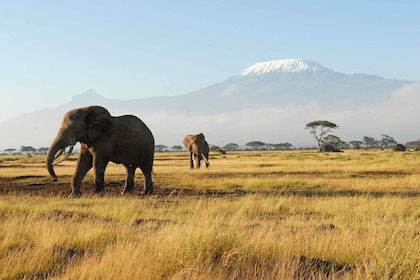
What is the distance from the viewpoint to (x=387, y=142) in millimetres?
174750

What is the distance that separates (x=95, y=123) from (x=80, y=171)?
183 centimetres

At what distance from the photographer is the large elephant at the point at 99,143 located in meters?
15.5

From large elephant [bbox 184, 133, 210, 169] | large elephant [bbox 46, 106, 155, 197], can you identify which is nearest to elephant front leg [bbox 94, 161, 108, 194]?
large elephant [bbox 46, 106, 155, 197]

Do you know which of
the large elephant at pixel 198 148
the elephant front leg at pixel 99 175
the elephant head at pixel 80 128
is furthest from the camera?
the large elephant at pixel 198 148

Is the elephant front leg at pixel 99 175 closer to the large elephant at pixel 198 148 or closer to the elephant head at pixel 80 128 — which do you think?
the elephant head at pixel 80 128

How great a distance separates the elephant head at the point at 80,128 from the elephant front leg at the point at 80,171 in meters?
0.56

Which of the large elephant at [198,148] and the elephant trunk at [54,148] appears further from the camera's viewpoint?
the large elephant at [198,148]

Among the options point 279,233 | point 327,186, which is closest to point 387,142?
point 327,186

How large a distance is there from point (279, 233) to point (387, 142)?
594 ft

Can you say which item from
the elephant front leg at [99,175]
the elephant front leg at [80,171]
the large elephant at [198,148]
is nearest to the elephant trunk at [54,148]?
the elephant front leg at [80,171]

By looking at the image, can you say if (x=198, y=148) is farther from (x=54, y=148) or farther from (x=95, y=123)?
(x=54, y=148)

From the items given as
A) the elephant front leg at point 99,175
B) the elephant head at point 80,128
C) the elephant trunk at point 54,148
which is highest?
the elephant head at point 80,128

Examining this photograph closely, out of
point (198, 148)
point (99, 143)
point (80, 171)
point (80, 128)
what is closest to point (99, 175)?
point (80, 171)

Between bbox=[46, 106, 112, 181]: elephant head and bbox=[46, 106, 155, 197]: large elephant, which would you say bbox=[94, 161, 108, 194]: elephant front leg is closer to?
bbox=[46, 106, 155, 197]: large elephant
